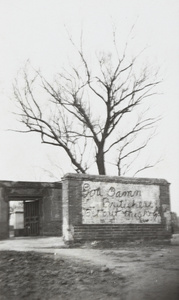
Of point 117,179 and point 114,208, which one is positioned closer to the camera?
point 114,208

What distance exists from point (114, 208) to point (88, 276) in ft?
18.7

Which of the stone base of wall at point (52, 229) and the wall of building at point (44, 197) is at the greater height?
the wall of building at point (44, 197)

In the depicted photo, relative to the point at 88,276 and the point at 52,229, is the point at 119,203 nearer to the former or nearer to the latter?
the point at 88,276

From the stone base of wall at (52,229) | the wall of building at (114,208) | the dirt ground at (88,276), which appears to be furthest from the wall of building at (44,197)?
the dirt ground at (88,276)

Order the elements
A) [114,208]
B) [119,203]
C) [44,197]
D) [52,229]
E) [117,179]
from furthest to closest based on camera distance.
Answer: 1. [44,197]
2. [52,229]
3. [117,179]
4. [119,203]
5. [114,208]

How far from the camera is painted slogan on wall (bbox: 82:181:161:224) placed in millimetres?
13344

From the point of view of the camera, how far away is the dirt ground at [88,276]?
23.9 feet

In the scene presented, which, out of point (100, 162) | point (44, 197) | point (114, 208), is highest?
point (100, 162)

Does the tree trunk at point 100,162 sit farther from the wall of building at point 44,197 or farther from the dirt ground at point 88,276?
the dirt ground at point 88,276

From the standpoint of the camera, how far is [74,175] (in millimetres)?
13227

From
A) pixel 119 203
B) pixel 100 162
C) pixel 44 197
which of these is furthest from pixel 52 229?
pixel 119 203

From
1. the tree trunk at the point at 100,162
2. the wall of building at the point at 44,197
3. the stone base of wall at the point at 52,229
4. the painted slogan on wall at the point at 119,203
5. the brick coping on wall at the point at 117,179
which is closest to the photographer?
the brick coping on wall at the point at 117,179

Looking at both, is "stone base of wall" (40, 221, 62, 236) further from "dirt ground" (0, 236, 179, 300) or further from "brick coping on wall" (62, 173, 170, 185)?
"dirt ground" (0, 236, 179, 300)

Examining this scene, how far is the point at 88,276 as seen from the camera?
819cm
